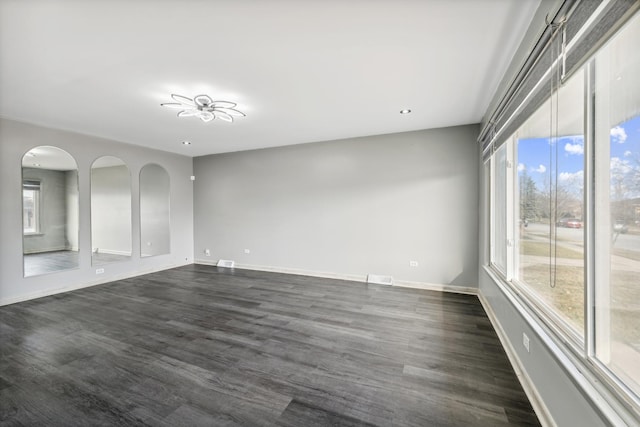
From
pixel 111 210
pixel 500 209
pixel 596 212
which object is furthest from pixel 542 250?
pixel 111 210

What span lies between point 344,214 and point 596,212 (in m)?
3.78

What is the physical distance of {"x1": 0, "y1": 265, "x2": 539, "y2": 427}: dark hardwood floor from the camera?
1706 mm

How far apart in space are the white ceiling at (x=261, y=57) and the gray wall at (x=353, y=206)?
2.74 feet

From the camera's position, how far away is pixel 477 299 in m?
3.81

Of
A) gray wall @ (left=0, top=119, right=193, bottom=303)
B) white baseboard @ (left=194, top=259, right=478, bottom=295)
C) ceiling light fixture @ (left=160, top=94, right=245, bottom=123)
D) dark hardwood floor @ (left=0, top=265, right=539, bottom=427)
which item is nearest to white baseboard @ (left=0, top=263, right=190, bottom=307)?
gray wall @ (left=0, top=119, right=193, bottom=303)

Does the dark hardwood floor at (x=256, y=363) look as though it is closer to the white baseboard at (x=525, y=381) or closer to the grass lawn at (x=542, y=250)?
the white baseboard at (x=525, y=381)

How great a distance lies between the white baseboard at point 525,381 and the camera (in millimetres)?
1574

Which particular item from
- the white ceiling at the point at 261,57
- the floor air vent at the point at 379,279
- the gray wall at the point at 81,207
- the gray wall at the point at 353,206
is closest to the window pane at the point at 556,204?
the white ceiling at the point at 261,57

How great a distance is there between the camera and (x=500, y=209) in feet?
10.1

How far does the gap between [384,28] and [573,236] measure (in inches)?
71.4

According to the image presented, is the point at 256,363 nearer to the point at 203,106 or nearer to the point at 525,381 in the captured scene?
the point at 525,381

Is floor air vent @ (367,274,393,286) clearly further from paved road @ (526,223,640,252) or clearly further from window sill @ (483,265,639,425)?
window sill @ (483,265,639,425)

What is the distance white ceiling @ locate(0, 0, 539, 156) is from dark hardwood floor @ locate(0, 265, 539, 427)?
266 centimetres

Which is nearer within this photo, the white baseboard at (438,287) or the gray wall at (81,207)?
the gray wall at (81,207)
